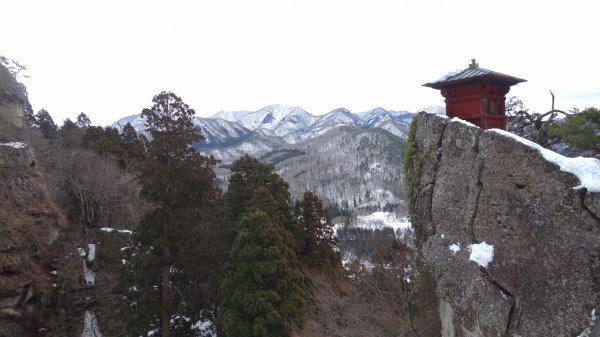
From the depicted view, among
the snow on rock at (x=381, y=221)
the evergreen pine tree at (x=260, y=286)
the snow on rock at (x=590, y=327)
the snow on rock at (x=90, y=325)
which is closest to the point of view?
the snow on rock at (x=590, y=327)

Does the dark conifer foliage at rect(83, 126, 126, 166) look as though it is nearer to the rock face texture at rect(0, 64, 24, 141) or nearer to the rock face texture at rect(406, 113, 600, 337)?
the rock face texture at rect(0, 64, 24, 141)

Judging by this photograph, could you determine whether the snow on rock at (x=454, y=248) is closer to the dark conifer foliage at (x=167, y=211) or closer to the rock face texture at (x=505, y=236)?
the rock face texture at (x=505, y=236)

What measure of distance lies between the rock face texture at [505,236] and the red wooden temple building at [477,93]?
908 mm

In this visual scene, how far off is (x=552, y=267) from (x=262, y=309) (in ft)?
29.7

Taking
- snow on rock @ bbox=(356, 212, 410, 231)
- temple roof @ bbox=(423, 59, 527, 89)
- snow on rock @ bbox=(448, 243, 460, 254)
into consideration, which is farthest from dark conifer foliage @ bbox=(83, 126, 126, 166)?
snow on rock @ bbox=(356, 212, 410, 231)

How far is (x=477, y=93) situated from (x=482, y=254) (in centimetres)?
409

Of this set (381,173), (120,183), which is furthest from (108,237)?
(381,173)

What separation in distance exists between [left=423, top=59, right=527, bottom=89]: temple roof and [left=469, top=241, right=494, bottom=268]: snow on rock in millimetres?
3966

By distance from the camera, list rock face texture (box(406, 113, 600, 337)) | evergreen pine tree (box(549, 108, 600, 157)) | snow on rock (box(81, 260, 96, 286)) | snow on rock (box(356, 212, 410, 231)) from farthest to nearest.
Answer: snow on rock (box(356, 212, 410, 231))
snow on rock (box(81, 260, 96, 286))
evergreen pine tree (box(549, 108, 600, 157))
rock face texture (box(406, 113, 600, 337))

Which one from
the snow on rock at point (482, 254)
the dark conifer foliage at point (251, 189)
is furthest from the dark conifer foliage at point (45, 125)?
the snow on rock at point (482, 254)

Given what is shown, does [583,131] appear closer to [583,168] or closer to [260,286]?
[583,168]

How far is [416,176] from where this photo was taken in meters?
9.94

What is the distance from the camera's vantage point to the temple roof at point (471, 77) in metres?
A: 9.11

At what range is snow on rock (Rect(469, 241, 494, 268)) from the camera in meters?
7.36
